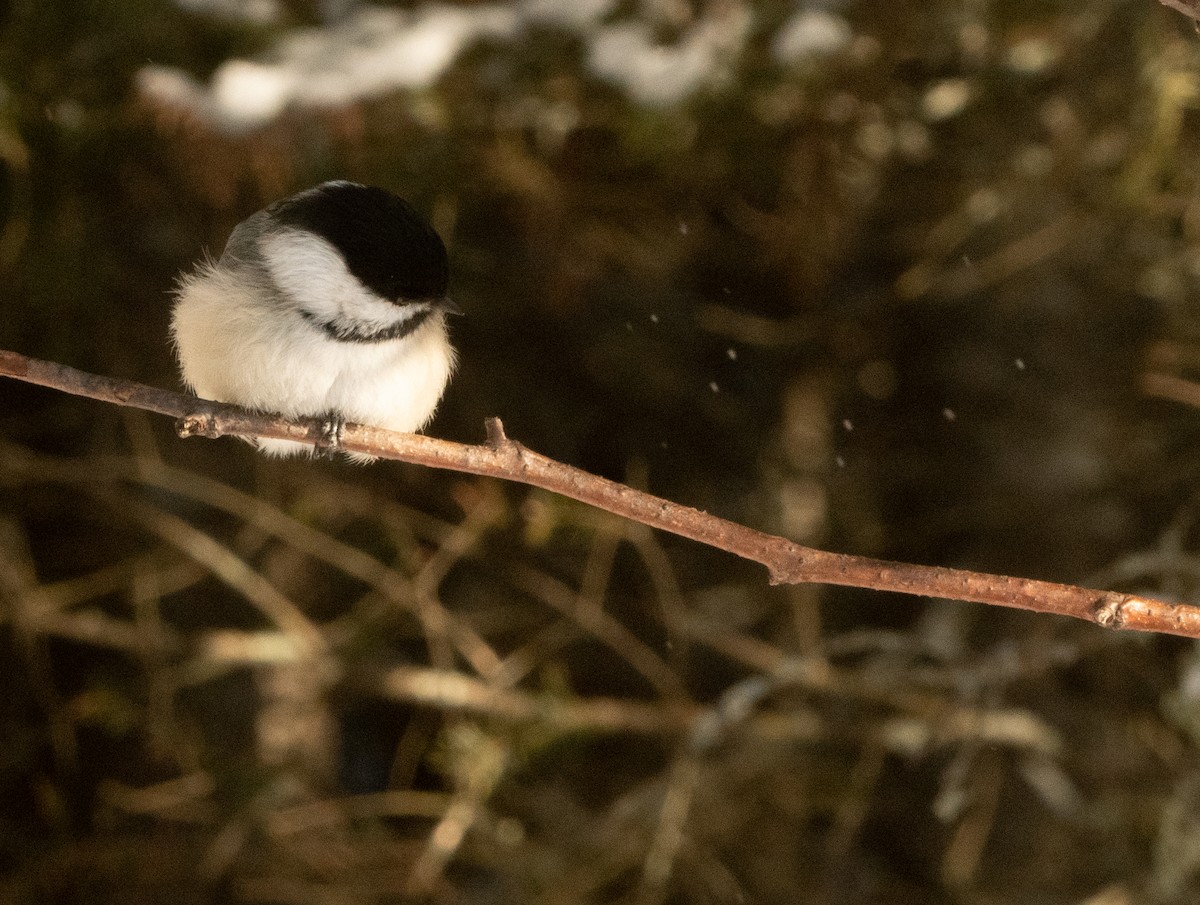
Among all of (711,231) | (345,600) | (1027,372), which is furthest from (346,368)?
(1027,372)

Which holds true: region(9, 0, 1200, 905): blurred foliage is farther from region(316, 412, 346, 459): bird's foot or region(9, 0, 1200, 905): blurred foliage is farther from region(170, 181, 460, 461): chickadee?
region(316, 412, 346, 459): bird's foot

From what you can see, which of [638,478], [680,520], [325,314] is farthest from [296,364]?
[638,478]

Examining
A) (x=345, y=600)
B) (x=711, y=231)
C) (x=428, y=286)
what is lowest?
(x=345, y=600)

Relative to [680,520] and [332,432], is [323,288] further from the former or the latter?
[680,520]

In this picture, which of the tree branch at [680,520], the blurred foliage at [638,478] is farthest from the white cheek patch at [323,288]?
the blurred foliage at [638,478]

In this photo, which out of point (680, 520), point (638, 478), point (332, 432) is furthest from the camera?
point (638, 478)

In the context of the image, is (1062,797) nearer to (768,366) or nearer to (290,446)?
(768,366)

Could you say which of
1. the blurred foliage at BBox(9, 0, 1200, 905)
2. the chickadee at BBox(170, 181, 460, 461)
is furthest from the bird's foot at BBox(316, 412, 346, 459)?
the blurred foliage at BBox(9, 0, 1200, 905)
